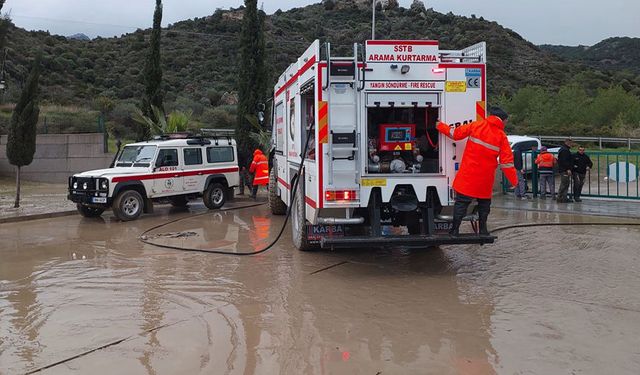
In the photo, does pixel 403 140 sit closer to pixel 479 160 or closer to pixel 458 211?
pixel 479 160

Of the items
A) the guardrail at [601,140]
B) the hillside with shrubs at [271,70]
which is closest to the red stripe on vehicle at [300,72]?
the hillside with shrubs at [271,70]

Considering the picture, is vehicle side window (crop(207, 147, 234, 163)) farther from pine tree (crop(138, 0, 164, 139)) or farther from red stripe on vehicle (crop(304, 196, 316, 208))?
red stripe on vehicle (crop(304, 196, 316, 208))

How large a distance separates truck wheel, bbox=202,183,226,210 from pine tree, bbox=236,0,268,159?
4.76 meters

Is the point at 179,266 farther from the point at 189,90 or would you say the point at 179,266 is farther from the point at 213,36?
the point at 213,36

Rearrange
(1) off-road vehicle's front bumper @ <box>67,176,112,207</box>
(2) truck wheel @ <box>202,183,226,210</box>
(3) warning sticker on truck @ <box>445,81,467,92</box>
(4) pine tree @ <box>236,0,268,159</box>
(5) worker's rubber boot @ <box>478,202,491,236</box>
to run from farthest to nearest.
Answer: (4) pine tree @ <box>236,0,268,159</box>
(2) truck wheel @ <box>202,183,226,210</box>
(1) off-road vehicle's front bumper @ <box>67,176,112,207</box>
(3) warning sticker on truck @ <box>445,81,467,92</box>
(5) worker's rubber boot @ <box>478,202,491,236</box>

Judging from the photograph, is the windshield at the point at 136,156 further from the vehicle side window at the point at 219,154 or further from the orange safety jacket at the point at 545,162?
the orange safety jacket at the point at 545,162

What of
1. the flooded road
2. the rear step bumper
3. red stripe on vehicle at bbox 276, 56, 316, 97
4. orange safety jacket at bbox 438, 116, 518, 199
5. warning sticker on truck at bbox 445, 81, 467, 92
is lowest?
the flooded road

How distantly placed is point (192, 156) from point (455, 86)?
903cm

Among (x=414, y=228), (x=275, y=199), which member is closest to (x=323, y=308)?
(x=414, y=228)

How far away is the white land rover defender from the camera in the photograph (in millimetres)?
13648

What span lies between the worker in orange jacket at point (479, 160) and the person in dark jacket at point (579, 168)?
897 cm

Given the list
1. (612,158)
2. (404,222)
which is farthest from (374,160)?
(612,158)

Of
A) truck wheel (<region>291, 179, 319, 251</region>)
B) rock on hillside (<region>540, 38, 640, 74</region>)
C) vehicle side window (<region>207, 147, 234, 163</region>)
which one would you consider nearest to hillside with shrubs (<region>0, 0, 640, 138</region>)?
vehicle side window (<region>207, 147, 234, 163</region>)

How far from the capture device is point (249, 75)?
67.9 ft
